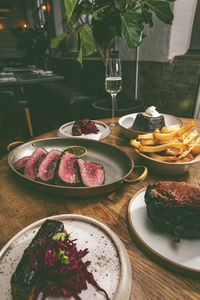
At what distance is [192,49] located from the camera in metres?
3.08

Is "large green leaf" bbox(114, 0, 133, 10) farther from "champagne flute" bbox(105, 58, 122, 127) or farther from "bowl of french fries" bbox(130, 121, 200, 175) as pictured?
"bowl of french fries" bbox(130, 121, 200, 175)

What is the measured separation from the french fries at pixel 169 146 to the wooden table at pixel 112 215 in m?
0.11

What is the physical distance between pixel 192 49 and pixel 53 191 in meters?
3.34

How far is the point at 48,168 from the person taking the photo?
3.34ft

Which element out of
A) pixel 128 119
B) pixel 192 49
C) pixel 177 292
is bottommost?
pixel 177 292

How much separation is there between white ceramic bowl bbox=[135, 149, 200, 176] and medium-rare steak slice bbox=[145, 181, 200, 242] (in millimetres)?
241

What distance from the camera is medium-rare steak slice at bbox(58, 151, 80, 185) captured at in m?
0.91

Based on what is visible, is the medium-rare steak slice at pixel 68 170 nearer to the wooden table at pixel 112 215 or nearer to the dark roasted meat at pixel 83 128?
the wooden table at pixel 112 215

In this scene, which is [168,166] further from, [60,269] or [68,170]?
[60,269]

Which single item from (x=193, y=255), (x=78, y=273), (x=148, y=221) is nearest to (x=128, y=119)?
(x=148, y=221)

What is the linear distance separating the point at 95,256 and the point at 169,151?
25.2 inches

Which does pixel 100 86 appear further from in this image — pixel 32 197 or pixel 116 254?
pixel 116 254

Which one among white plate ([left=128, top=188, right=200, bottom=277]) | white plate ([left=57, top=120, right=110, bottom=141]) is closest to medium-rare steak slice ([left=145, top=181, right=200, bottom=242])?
white plate ([left=128, top=188, right=200, bottom=277])

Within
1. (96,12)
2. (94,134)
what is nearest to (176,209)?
(94,134)
